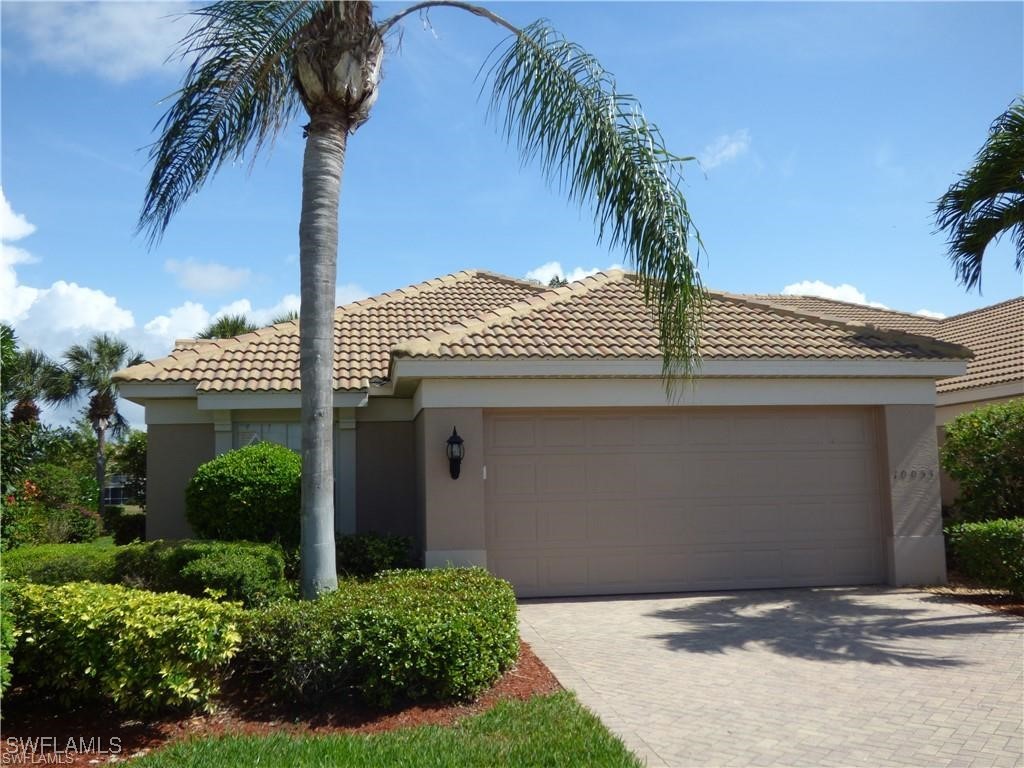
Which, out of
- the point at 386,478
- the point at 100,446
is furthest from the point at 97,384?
the point at 386,478

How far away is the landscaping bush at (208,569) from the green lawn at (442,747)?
→ 260 centimetres

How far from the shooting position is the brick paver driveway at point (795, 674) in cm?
564

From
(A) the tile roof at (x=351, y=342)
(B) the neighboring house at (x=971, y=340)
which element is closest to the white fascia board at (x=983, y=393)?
(B) the neighboring house at (x=971, y=340)

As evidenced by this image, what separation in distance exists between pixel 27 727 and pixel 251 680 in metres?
1.62

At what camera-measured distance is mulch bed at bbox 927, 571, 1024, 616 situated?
10.1 metres

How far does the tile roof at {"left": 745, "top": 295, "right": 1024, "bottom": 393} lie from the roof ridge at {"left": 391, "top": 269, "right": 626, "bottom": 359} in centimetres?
463

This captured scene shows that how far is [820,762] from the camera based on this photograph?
5348 mm

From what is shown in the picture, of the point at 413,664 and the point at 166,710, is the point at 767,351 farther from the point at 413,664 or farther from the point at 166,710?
the point at 166,710

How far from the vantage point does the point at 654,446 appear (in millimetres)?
11641

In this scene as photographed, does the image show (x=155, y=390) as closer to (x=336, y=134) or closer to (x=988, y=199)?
(x=336, y=134)

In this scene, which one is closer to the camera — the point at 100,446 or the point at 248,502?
the point at 248,502

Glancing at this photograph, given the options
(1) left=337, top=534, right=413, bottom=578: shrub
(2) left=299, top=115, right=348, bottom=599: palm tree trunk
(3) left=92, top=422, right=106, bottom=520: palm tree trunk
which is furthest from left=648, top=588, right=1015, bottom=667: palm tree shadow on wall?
(3) left=92, top=422, right=106, bottom=520: palm tree trunk

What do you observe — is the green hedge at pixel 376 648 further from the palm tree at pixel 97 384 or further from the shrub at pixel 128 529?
the palm tree at pixel 97 384

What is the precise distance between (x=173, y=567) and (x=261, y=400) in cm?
380
